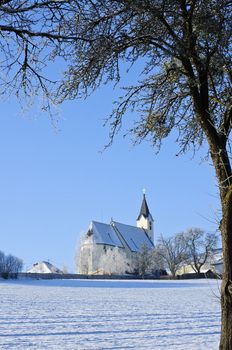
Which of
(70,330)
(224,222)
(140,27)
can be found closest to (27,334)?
(70,330)

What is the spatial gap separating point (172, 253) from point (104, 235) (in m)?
15.4

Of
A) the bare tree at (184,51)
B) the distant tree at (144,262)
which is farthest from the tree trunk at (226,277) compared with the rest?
the distant tree at (144,262)

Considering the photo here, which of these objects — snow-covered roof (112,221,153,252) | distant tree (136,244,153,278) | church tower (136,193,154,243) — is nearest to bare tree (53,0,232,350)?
distant tree (136,244,153,278)

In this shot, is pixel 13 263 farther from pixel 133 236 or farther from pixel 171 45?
pixel 171 45

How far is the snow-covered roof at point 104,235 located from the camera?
94875 mm

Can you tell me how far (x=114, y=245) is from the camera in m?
96.5

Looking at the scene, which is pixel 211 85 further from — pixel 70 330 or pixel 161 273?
pixel 161 273

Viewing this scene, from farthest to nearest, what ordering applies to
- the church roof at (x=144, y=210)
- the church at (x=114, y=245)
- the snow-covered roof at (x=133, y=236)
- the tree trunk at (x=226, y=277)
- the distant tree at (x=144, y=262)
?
1. the church roof at (x=144, y=210)
2. the snow-covered roof at (x=133, y=236)
3. the distant tree at (x=144, y=262)
4. the church at (x=114, y=245)
5. the tree trunk at (x=226, y=277)

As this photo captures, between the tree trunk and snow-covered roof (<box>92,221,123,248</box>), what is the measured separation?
8854 centimetres

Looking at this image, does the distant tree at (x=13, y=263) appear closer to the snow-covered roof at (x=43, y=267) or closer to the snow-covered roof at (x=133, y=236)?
the snow-covered roof at (x=43, y=267)

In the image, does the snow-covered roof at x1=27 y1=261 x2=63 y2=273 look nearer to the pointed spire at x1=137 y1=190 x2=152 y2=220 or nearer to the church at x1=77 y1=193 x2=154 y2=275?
the church at x1=77 y1=193 x2=154 y2=275

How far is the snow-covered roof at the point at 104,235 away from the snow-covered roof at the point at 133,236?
1.75m

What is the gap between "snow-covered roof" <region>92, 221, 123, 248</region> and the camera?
94875 millimetres

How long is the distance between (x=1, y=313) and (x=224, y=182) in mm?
12744
